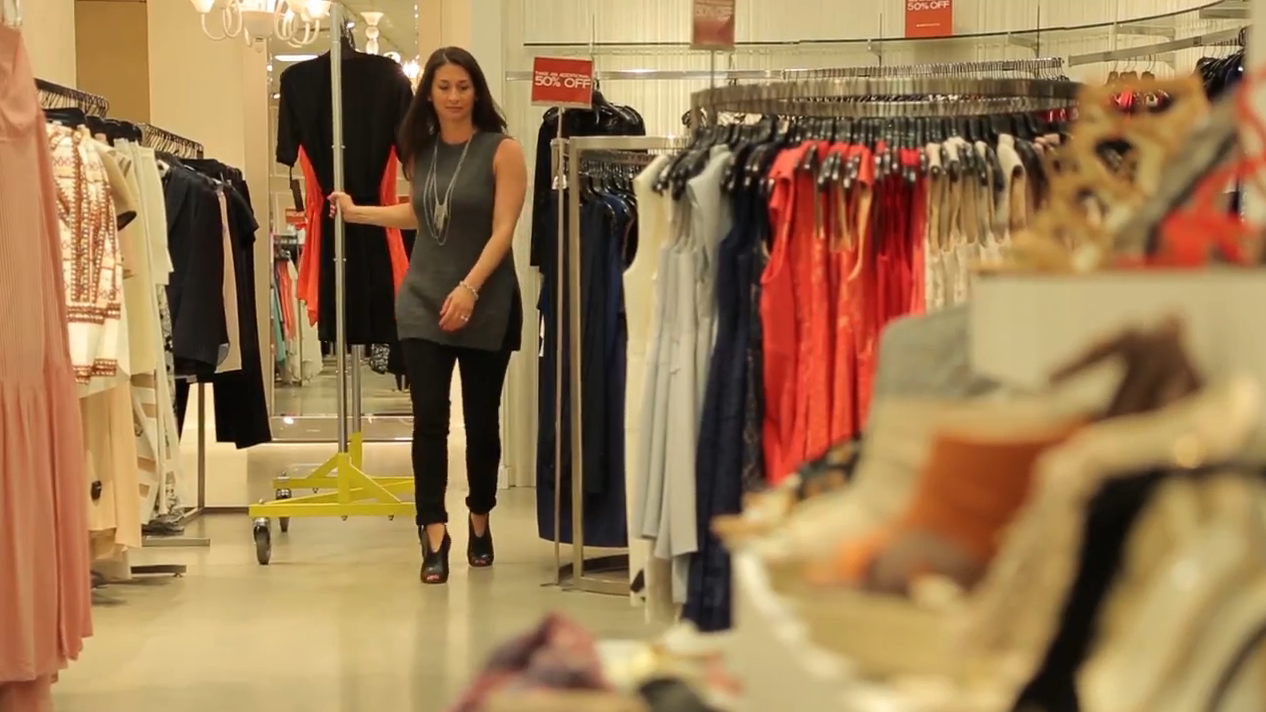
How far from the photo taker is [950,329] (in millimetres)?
956

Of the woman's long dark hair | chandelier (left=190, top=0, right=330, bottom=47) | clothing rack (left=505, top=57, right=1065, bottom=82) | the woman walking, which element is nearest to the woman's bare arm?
the woman walking

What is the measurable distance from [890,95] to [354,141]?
10.2 ft

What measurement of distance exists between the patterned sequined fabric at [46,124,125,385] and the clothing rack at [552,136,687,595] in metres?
1.23

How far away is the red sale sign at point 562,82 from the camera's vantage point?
4.02 m

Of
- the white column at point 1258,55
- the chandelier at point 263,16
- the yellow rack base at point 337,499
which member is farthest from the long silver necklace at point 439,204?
the white column at point 1258,55

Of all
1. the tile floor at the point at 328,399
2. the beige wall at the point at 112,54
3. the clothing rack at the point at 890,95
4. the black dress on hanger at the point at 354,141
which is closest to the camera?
the clothing rack at the point at 890,95

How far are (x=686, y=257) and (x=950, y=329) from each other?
1.26m

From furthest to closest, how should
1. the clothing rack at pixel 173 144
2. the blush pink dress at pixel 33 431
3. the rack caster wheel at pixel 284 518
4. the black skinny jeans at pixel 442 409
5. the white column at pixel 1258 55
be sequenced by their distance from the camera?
1. the clothing rack at pixel 173 144
2. the rack caster wheel at pixel 284 518
3. the black skinny jeans at pixel 442 409
4. the blush pink dress at pixel 33 431
5. the white column at pixel 1258 55

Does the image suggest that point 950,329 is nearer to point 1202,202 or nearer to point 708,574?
point 1202,202

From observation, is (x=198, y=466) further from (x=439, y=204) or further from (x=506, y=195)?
(x=506, y=195)

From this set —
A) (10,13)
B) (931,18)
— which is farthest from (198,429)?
(931,18)

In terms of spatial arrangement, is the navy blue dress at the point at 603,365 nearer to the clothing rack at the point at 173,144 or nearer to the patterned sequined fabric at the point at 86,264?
the patterned sequined fabric at the point at 86,264

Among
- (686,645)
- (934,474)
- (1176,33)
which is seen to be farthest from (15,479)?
(1176,33)

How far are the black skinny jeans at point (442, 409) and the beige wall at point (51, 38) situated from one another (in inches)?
108
